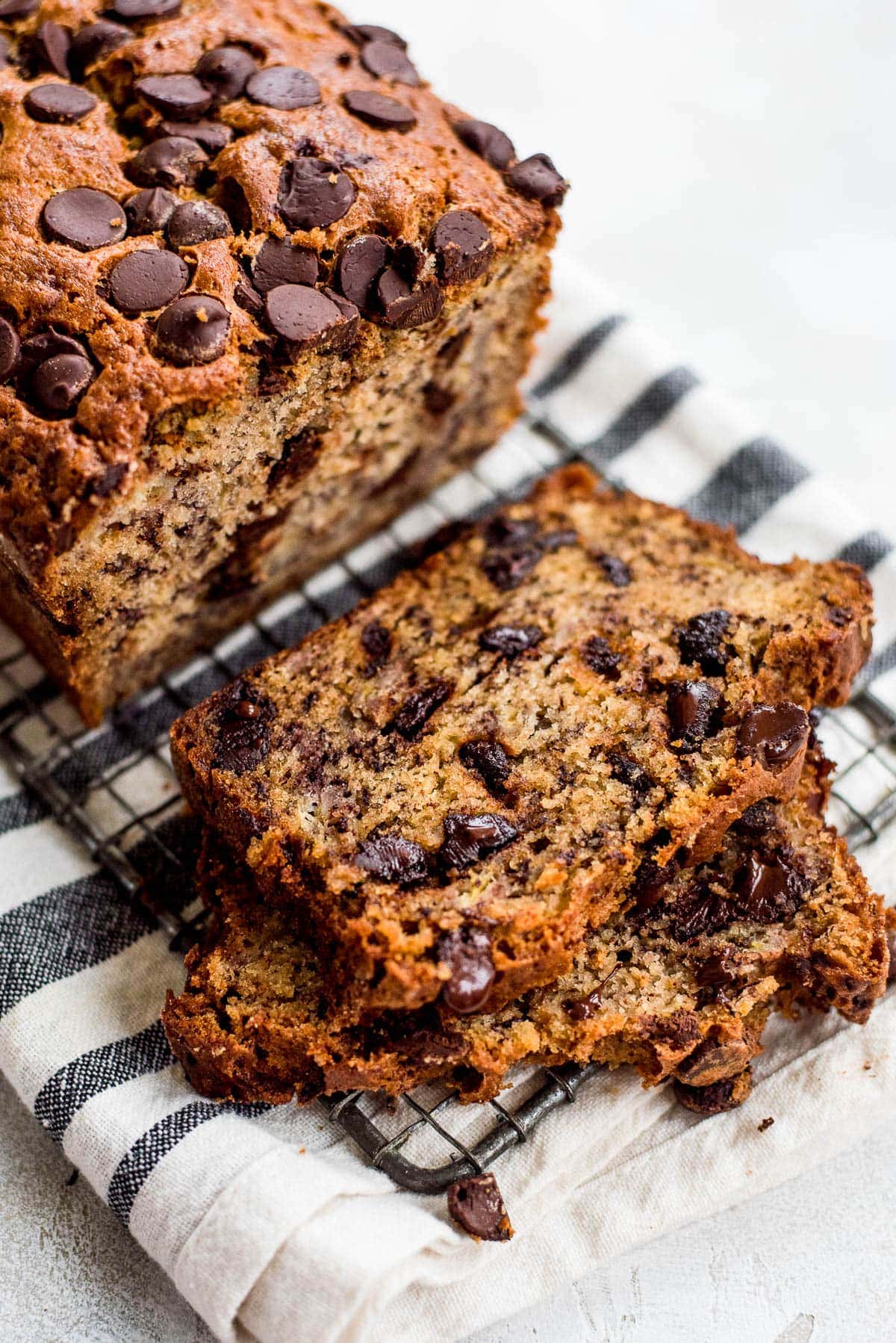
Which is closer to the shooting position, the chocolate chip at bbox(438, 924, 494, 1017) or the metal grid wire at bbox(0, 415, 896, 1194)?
the chocolate chip at bbox(438, 924, 494, 1017)

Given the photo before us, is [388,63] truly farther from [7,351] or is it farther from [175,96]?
[7,351]

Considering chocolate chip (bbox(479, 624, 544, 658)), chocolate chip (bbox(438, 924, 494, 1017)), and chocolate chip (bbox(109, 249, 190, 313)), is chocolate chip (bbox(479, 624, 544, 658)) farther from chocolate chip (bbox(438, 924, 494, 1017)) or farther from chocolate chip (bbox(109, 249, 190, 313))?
chocolate chip (bbox(109, 249, 190, 313))

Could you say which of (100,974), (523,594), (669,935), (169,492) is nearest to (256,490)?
(169,492)

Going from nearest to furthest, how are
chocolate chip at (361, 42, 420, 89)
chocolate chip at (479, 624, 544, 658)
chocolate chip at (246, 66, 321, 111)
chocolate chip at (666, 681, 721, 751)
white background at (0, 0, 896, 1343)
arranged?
chocolate chip at (666, 681, 721, 751), chocolate chip at (246, 66, 321, 111), chocolate chip at (479, 624, 544, 658), chocolate chip at (361, 42, 420, 89), white background at (0, 0, 896, 1343)

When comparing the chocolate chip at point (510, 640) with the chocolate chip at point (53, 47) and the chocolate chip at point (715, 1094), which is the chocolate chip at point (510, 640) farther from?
the chocolate chip at point (53, 47)

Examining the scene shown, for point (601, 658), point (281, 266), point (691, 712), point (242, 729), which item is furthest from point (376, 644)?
point (281, 266)

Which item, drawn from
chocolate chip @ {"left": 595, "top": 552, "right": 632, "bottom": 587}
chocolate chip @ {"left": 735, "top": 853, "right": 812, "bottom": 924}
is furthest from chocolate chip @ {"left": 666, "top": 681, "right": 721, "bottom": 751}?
chocolate chip @ {"left": 595, "top": 552, "right": 632, "bottom": 587}

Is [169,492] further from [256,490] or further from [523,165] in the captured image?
[523,165]
